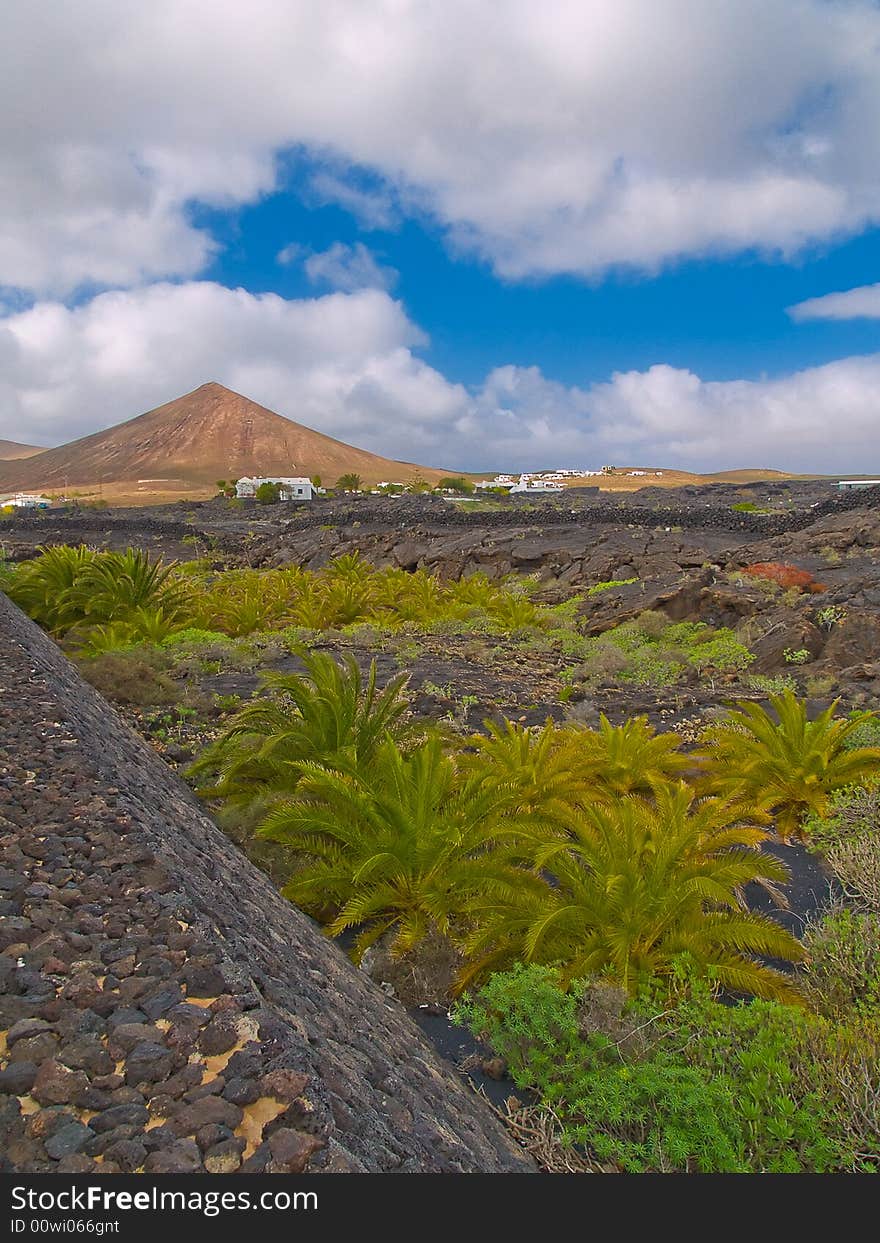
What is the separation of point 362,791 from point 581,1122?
2948 mm

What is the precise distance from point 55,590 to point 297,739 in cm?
1177

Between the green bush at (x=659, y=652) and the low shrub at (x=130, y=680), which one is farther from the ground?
the low shrub at (x=130, y=680)

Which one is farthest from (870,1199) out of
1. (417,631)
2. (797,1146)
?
(417,631)

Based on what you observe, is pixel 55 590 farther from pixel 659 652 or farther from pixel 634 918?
pixel 634 918

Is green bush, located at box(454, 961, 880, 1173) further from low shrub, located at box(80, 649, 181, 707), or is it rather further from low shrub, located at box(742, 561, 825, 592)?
low shrub, located at box(742, 561, 825, 592)

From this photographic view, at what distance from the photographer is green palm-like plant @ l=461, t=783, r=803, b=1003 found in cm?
411

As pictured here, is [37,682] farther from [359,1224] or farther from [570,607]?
[570,607]

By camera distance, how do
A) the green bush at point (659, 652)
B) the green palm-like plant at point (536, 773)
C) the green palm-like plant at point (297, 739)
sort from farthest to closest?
the green bush at point (659, 652) < the green palm-like plant at point (297, 739) < the green palm-like plant at point (536, 773)

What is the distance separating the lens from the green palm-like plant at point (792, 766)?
6.70 m

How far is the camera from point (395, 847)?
16.8 feet

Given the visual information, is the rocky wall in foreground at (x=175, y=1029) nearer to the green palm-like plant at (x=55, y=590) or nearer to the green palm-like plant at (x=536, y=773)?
the green palm-like plant at (x=536, y=773)

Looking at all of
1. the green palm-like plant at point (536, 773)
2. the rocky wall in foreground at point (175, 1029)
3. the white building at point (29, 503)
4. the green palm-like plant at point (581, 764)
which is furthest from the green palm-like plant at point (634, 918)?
the white building at point (29, 503)

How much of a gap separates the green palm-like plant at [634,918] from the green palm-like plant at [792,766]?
6.22 feet

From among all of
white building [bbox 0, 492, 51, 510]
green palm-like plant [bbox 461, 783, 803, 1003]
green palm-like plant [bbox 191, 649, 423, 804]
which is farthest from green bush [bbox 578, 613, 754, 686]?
white building [bbox 0, 492, 51, 510]
